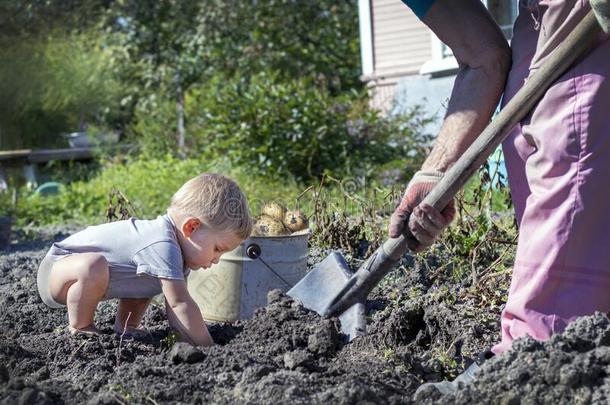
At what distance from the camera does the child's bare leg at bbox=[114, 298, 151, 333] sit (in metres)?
3.74

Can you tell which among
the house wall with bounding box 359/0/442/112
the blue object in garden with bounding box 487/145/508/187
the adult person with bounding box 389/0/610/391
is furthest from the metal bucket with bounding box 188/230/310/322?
the house wall with bounding box 359/0/442/112

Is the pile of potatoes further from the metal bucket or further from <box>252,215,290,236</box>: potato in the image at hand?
the metal bucket

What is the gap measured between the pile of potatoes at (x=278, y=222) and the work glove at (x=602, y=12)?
205 centimetres

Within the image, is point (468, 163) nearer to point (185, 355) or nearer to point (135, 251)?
point (185, 355)

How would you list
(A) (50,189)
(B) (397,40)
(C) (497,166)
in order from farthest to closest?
(B) (397,40) < (A) (50,189) < (C) (497,166)

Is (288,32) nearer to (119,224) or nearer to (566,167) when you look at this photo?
(119,224)

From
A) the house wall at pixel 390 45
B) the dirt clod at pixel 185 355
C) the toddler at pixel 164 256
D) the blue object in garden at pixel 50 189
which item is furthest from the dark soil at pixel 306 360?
the house wall at pixel 390 45

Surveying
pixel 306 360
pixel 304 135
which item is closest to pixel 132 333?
pixel 306 360

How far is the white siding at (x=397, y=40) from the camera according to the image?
12.6 m

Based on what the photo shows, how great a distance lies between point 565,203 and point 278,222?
6.36ft

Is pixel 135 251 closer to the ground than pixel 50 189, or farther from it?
farther from it

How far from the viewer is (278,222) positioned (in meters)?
4.37

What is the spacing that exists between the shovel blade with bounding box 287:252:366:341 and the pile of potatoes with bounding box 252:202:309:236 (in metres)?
0.71

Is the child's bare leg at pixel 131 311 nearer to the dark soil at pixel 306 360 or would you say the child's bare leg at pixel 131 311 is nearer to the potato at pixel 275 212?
the dark soil at pixel 306 360
